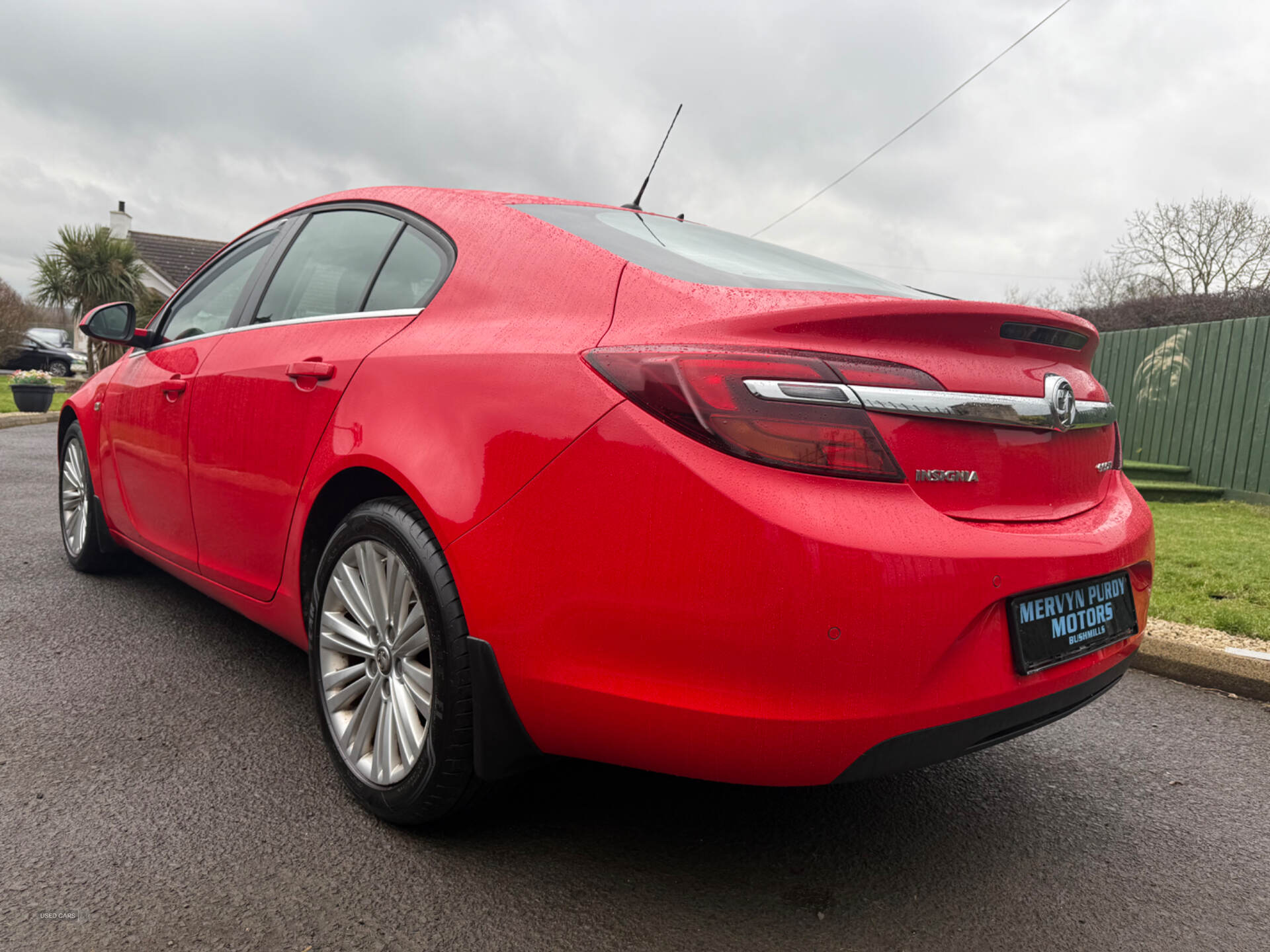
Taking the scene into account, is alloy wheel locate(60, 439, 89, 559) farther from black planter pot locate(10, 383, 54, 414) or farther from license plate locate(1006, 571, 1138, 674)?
black planter pot locate(10, 383, 54, 414)

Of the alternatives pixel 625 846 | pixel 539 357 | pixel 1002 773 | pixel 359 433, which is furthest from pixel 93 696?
pixel 1002 773

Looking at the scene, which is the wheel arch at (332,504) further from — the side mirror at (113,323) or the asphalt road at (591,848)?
the side mirror at (113,323)

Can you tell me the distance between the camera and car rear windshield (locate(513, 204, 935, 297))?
1.91 m

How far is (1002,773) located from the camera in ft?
8.54

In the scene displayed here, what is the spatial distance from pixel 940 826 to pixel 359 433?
167 centimetres

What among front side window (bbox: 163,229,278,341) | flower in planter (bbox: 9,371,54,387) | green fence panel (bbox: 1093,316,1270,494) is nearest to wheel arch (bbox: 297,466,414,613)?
front side window (bbox: 163,229,278,341)

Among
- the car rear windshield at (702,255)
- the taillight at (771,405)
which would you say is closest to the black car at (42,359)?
the car rear windshield at (702,255)

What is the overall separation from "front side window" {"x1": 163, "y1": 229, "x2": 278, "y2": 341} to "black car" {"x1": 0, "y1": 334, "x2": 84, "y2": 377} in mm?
28007

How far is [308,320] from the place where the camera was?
8.59 feet

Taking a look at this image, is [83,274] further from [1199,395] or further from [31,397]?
[1199,395]

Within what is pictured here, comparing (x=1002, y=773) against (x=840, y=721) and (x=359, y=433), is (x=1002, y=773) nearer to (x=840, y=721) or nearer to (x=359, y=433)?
(x=840, y=721)

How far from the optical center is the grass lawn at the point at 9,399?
14.4 metres

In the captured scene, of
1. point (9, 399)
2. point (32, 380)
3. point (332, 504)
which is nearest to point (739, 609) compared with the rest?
point (332, 504)

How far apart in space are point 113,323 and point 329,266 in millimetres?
1626
